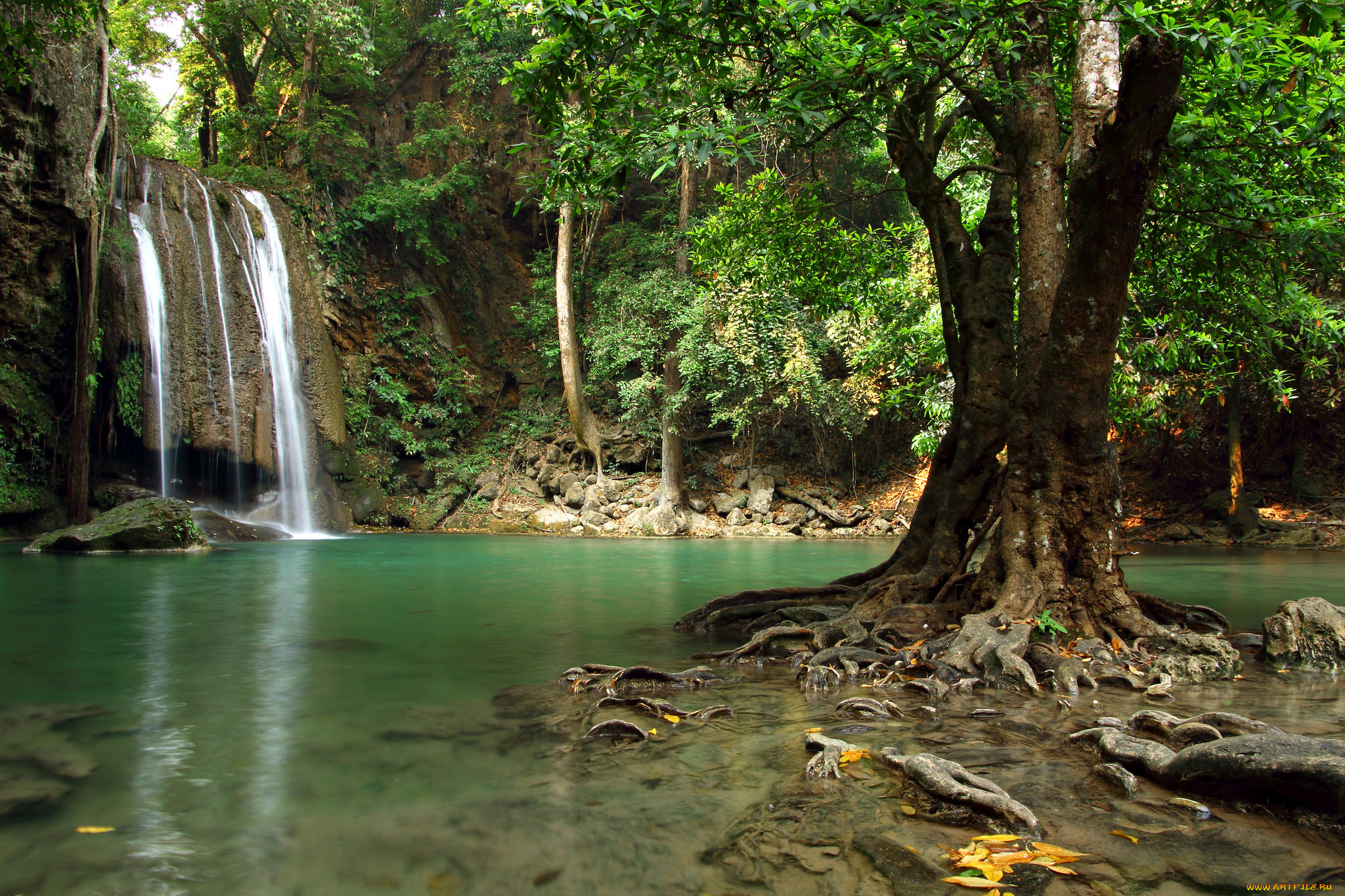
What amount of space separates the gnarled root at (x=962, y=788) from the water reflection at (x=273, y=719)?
2286 mm

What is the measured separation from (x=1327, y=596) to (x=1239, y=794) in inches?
309

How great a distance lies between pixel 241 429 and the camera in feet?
59.4

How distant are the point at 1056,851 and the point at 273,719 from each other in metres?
3.82

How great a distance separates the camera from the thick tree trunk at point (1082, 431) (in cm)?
475

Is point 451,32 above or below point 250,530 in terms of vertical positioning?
above

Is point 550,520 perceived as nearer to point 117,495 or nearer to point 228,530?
point 228,530

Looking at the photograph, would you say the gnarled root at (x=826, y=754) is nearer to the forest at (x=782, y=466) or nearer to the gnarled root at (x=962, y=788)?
the forest at (x=782, y=466)

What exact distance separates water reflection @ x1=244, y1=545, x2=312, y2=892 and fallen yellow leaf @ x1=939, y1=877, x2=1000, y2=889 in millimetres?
2108

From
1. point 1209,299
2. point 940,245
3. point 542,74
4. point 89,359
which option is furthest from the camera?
point 89,359

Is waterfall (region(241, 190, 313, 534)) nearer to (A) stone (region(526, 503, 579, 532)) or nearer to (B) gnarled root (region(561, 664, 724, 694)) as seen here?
(A) stone (region(526, 503, 579, 532))

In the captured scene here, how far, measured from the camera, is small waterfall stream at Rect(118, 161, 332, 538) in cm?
1683

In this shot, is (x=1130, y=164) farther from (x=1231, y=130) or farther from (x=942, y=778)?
(x=942, y=778)

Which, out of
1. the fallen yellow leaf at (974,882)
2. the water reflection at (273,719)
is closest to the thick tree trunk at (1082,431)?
the fallen yellow leaf at (974,882)

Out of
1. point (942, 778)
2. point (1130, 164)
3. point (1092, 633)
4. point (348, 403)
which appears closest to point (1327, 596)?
point (1092, 633)
